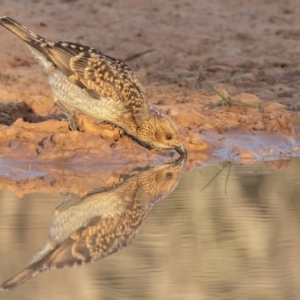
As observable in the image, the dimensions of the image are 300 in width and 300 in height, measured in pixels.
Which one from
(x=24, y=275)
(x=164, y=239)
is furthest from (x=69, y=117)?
(x=24, y=275)

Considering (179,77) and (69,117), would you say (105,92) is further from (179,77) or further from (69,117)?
(179,77)

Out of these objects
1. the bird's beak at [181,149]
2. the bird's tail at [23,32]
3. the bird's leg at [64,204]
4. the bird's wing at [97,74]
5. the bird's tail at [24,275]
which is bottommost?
the bird's beak at [181,149]

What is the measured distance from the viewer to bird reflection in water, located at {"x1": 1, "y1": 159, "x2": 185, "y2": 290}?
5.54 meters

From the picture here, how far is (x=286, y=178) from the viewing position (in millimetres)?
7977

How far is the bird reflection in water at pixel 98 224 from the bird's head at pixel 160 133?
636mm

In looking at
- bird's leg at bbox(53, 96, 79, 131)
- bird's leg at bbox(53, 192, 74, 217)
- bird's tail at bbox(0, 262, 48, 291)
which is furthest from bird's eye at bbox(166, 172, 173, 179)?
bird's tail at bbox(0, 262, 48, 291)

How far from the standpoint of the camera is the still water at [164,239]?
4977 mm

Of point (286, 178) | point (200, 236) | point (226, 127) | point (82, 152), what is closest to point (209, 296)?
point (200, 236)

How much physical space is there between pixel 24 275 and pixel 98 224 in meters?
1.19

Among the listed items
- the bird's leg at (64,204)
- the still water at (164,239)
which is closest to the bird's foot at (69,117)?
the still water at (164,239)

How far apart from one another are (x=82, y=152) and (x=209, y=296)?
398 centimetres

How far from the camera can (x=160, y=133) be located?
8.62m

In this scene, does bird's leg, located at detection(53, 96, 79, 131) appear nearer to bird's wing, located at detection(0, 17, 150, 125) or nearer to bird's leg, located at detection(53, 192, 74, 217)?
bird's wing, located at detection(0, 17, 150, 125)

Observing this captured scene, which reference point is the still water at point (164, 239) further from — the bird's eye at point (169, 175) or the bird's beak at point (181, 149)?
the bird's beak at point (181, 149)
